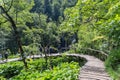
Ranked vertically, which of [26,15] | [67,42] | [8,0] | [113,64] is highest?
[8,0]

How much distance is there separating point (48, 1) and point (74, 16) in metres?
56.3

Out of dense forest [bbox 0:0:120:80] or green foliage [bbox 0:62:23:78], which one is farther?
green foliage [bbox 0:62:23:78]

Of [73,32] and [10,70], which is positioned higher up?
[73,32]

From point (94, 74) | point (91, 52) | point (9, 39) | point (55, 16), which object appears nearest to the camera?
point (94, 74)

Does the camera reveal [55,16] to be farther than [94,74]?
Yes

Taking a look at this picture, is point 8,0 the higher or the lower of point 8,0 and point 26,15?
the higher

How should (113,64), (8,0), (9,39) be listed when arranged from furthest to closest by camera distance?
(9,39)
(8,0)
(113,64)

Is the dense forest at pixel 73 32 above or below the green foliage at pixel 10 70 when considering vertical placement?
above

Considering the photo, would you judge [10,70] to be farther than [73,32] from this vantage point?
Yes

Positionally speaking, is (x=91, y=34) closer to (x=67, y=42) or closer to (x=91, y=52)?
(x=91, y=52)

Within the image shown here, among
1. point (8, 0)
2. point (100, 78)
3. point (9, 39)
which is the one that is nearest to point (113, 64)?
point (100, 78)

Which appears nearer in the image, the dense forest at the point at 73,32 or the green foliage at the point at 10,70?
the dense forest at the point at 73,32

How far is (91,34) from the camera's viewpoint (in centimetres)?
2392

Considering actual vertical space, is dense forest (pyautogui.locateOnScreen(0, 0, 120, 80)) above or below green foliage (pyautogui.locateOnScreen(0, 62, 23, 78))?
above
